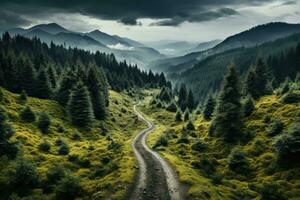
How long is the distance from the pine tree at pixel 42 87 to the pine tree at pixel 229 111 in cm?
6020

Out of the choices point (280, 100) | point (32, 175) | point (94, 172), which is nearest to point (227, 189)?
point (94, 172)

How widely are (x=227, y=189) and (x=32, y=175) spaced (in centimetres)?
2227

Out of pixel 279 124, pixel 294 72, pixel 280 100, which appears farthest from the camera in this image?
pixel 294 72

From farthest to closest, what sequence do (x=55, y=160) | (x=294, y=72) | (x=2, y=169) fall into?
1. (x=294, y=72)
2. (x=55, y=160)
3. (x=2, y=169)

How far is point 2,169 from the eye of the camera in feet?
125

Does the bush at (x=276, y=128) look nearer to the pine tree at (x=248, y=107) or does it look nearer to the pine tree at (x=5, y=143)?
the pine tree at (x=248, y=107)

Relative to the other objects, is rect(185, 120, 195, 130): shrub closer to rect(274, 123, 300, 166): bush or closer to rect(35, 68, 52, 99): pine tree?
rect(274, 123, 300, 166): bush

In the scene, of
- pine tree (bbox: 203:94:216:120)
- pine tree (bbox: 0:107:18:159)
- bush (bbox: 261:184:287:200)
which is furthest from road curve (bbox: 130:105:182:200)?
pine tree (bbox: 203:94:216:120)

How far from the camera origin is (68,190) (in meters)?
30.0

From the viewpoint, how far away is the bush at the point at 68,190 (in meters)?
29.9

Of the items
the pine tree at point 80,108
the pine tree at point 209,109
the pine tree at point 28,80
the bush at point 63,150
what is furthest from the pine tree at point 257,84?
the pine tree at point 28,80

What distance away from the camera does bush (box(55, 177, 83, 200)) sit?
29.9m

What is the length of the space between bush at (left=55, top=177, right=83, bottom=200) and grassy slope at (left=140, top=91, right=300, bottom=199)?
11339 mm

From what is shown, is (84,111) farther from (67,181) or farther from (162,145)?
(67,181)
